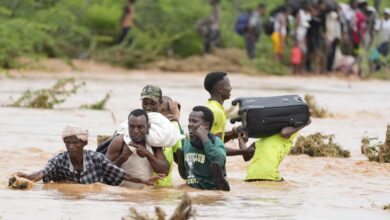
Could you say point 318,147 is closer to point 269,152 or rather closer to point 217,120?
point 269,152

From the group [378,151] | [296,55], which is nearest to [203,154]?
[378,151]

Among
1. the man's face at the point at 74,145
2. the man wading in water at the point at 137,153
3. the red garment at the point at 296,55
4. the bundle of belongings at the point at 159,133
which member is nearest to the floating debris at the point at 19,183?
the man's face at the point at 74,145

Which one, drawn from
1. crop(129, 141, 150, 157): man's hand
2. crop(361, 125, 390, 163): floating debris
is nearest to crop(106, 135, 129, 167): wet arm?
crop(129, 141, 150, 157): man's hand

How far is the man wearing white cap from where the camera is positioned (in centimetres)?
997

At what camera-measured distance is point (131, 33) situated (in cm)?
3002

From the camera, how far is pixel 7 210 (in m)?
8.89

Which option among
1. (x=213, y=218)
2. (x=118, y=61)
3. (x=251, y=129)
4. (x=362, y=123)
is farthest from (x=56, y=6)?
(x=213, y=218)

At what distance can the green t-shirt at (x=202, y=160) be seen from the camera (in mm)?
10016

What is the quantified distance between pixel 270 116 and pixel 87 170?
5.38ft

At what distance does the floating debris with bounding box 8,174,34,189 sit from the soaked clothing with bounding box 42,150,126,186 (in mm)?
158

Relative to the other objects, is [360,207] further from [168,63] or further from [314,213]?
[168,63]

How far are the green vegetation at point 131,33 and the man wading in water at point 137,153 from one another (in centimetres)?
1740

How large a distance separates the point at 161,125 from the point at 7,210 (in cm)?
160

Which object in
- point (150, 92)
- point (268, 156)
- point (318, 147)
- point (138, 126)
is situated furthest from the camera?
point (318, 147)
